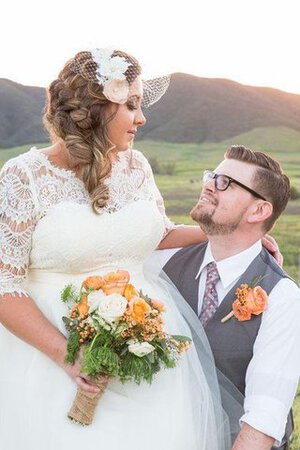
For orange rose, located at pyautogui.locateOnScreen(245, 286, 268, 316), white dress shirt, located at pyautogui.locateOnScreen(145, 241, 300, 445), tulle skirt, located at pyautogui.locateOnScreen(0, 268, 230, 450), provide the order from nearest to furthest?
tulle skirt, located at pyautogui.locateOnScreen(0, 268, 230, 450) < white dress shirt, located at pyautogui.locateOnScreen(145, 241, 300, 445) < orange rose, located at pyautogui.locateOnScreen(245, 286, 268, 316)

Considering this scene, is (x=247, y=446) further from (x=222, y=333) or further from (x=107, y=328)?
(x=107, y=328)

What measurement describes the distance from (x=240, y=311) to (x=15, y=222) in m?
1.07

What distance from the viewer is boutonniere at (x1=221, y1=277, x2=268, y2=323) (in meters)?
3.55

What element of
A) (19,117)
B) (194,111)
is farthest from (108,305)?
(194,111)

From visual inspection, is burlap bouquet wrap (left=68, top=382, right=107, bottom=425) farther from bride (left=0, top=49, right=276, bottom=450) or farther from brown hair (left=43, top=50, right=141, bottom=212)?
brown hair (left=43, top=50, right=141, bottom=212)

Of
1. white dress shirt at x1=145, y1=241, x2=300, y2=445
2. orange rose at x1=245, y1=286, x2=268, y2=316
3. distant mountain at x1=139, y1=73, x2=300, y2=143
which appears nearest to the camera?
white dress shirt at x1=145, y1=241, x2=300, y2=445

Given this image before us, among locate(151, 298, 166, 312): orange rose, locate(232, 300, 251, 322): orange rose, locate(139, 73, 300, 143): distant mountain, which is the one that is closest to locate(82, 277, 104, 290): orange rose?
locate(151, 298, 166, 312): orange rose

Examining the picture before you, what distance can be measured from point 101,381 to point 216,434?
636mm

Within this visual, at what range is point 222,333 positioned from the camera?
144 inches

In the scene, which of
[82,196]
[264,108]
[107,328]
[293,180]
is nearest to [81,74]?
[82,196]

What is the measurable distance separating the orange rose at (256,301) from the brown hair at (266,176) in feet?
1.52

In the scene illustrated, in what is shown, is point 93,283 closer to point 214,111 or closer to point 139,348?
point 139,348

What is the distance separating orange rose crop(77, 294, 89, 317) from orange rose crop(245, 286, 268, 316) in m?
0.79

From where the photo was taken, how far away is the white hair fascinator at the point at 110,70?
343 cm
